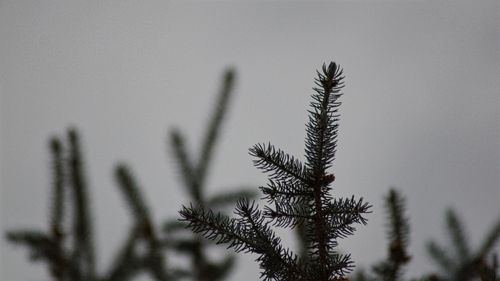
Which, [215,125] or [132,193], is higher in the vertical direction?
[215,125]

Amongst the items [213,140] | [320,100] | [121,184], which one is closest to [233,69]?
[213,140]

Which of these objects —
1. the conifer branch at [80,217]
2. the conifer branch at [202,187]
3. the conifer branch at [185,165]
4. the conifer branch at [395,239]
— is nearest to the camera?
the conifer branch at [395,239]

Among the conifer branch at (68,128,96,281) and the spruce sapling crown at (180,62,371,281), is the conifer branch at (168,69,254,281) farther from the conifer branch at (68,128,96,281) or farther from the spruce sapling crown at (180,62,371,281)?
the spruce sapling crown at (180,62,371,281)

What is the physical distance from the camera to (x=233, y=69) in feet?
17.3

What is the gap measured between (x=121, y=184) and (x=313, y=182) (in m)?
2.56

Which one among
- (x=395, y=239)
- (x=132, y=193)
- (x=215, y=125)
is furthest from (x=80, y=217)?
(x=395, y=239)

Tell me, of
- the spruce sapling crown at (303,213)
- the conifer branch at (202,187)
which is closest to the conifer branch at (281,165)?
the spruce sapling crown at (303,213)

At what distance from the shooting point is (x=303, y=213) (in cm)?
197

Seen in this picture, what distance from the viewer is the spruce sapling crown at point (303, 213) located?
1.90 m

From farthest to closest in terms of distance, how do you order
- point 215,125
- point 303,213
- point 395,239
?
point 215,125 < point 395,239 < point 303,213

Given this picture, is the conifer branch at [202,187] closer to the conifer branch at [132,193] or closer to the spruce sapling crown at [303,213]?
the conifer branch at [132,193]

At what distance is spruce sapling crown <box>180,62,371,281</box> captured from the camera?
6.23ft

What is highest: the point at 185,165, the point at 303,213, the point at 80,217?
the point at 185,165

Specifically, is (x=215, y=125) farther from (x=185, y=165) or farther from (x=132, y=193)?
(x=132, y=193)
